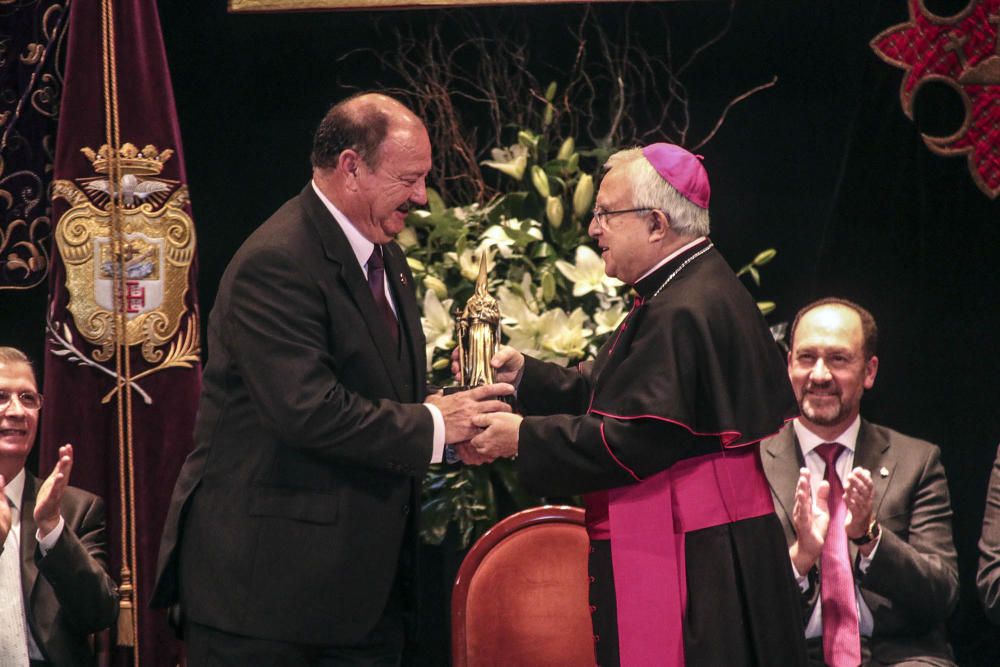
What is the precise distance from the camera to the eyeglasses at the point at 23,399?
4129mm

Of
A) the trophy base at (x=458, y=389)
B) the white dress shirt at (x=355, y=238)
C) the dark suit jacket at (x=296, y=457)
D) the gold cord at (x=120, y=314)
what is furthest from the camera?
the gold cord at (x=120, y=314)

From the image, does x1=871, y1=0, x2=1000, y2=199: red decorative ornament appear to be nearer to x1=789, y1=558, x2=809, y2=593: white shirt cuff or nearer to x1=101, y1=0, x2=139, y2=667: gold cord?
x1=789, y1=558, x2=809, y2=593: white shirt cuff

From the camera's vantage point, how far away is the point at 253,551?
3.11m

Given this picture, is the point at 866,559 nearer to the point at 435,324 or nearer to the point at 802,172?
the point at 435,324

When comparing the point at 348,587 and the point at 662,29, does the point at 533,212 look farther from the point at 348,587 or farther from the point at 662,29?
the point at 348,587

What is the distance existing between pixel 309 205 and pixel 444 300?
44.7 inches

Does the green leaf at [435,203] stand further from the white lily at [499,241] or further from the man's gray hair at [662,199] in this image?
the man's gray hair at [662,199]

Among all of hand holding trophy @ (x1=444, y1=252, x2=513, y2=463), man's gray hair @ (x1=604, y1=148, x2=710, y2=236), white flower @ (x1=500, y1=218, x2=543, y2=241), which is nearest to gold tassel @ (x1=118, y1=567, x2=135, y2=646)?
hand holding trophy @ (x1=444, y1=252, x2=513, y2=463)

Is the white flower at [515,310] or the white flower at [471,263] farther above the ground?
the white flower at [471,263]

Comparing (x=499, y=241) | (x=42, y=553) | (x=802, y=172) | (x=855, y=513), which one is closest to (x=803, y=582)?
(x=855, y=513)

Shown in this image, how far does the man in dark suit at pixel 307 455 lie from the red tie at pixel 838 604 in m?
1.35

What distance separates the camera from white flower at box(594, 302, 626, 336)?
14.3 feet

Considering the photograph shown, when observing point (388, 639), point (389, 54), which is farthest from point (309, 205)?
point (389, 54)

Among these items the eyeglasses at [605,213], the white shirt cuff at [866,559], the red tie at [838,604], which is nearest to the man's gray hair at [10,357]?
the eyeglasses at [605,213]
